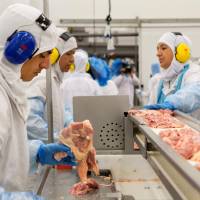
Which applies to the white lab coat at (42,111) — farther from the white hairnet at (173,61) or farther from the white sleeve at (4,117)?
the white hairnet at (173,61)

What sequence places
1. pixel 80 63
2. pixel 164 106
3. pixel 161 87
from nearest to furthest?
pixel 164 106
pixel 161 87
pixel 80 63

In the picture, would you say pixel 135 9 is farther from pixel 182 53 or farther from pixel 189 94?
pixel 189 94

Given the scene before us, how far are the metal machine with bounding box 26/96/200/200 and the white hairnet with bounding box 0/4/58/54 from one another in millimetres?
585

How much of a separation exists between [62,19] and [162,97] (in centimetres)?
354

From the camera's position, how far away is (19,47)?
4.82 ft

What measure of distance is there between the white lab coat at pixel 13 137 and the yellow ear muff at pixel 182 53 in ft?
6.30

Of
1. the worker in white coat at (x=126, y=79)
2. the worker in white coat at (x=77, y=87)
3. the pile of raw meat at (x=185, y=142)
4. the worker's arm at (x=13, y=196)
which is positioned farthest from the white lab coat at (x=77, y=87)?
the worker's arm at (x=13, y=196)

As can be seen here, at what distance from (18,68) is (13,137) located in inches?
11.1

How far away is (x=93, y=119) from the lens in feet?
7.81

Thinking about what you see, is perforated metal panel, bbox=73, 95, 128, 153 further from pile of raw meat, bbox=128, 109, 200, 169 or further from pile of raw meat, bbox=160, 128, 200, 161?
pile of raw meat, bbox=160, 128, 200, 161

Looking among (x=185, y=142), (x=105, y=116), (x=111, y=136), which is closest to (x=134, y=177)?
(x=111, y=136)

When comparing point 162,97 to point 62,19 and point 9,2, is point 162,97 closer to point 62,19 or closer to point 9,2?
point 9,2

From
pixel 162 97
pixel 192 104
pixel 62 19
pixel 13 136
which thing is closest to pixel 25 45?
pixel 13 136

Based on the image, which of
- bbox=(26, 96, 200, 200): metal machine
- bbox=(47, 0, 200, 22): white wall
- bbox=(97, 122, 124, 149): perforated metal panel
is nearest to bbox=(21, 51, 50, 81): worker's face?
bbox=(26, 96, 200, 200): metal machine
